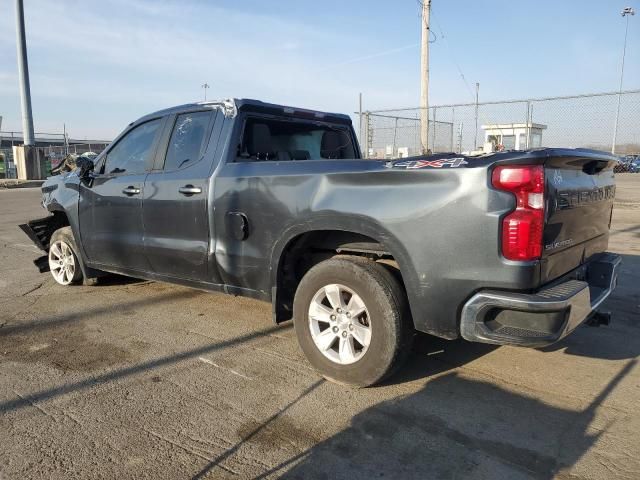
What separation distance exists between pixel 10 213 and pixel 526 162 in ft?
47.9

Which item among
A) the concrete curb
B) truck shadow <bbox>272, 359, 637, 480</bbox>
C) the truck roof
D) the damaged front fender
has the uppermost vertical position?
the truck roof

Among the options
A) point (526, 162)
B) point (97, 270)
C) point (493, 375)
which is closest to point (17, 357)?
point (97, 270)

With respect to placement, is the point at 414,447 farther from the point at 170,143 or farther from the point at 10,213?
the point at 10,213

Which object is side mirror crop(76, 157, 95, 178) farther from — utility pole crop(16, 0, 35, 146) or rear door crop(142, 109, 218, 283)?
utility pole crop(16, 0, 35, 146)

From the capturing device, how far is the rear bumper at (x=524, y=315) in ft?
9.05

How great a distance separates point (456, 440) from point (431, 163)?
1.55 meters

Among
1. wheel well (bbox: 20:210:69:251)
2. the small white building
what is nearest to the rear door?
wheel well (bbox: 20:210:69:251)

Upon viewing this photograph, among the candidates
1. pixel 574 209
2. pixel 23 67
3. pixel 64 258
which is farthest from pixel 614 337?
pixel 23 67

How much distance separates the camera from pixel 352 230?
3324mm

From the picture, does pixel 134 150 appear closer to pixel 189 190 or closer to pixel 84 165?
pixel 84 165

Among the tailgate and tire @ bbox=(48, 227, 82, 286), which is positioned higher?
the tailgate

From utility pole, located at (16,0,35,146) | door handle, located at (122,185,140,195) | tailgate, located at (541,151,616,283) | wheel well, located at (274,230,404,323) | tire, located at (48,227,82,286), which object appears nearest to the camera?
tailgate, located at (541,151,616,283)

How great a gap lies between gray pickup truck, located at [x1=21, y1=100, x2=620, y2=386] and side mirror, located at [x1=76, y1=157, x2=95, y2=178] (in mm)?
153

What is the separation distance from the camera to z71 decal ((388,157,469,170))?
2.92 meters
